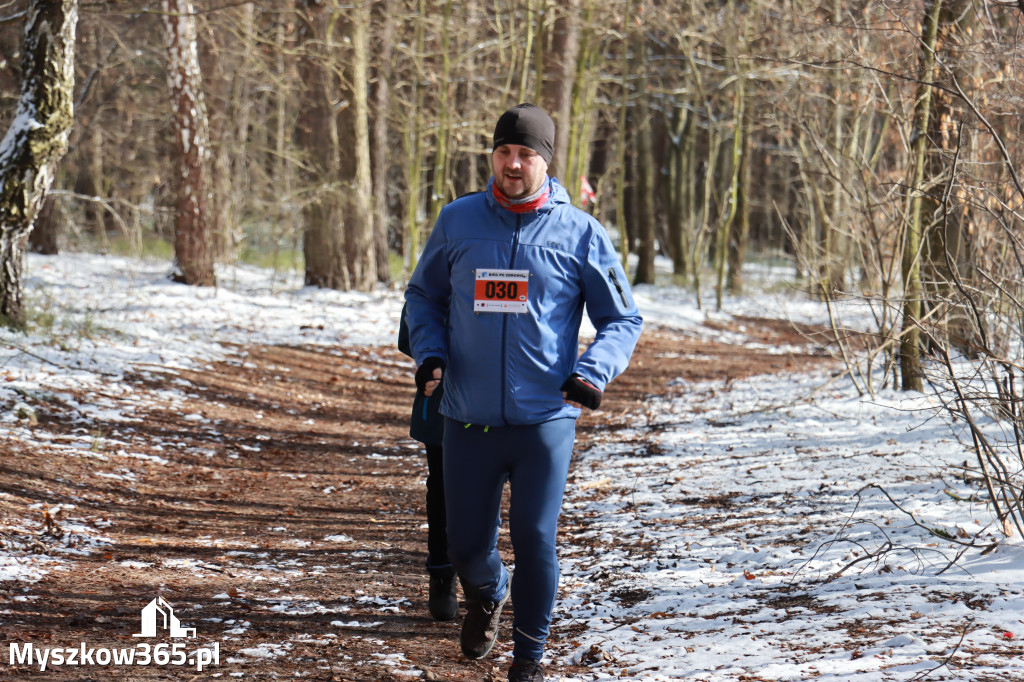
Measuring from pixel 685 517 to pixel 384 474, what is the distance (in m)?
2.56

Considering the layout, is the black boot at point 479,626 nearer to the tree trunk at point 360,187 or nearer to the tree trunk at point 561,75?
the tree trunk at point 561,75

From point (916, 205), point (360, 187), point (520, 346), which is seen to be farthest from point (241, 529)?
point (360, 187)

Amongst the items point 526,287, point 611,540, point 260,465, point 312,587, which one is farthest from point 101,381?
point 526,287

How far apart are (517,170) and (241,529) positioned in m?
3.26

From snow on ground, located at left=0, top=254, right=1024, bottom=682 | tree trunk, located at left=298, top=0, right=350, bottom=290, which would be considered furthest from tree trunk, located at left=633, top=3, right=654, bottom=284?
snow on ground, located at left=0, top=254, right=1024, bottom=682

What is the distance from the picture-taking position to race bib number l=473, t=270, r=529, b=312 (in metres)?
3.38

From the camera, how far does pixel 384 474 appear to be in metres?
7.29

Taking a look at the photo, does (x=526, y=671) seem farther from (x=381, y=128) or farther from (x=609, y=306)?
(x=381, y=128)

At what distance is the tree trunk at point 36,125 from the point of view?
8016 mm

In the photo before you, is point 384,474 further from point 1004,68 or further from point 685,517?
point 1004,68

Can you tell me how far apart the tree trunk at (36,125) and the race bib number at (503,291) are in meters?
6.25

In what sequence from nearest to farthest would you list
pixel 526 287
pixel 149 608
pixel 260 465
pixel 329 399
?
pixel 526 287, pixel 149 608, pixel 260 465, pixel 329 399

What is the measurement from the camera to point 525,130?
3.44m

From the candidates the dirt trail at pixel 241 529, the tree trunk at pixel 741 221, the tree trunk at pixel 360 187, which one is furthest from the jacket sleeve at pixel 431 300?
the tree trunk at pixel 741 221
